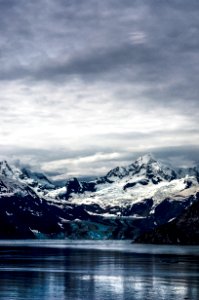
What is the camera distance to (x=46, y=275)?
169375mm

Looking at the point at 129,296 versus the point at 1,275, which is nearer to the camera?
the point at 129,296

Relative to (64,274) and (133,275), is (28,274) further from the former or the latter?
(133,275)

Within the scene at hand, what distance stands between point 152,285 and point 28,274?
4681 cm

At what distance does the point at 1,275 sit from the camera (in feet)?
548

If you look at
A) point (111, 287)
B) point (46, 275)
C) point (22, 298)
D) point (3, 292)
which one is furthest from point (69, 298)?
point (46, 275)

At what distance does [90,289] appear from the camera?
13225 centimetres

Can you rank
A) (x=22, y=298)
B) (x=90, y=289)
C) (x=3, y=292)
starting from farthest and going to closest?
(x=90, y=289), (x=3, y=292), (x=22, y=298)

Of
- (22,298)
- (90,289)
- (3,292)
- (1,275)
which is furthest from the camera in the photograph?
(1,275)

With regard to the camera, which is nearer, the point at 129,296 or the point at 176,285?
the point at 129,296

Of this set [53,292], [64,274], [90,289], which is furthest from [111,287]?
[64,274]

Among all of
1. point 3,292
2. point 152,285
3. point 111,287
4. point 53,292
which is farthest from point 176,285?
point 3,292

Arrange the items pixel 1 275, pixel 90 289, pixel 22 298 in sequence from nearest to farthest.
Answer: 1. pixel 22 298
2. pixel 90 289
3. pixel 1 275

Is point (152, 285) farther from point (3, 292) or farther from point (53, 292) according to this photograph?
point (3, 292)

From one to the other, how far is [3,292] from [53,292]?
10137 mm
